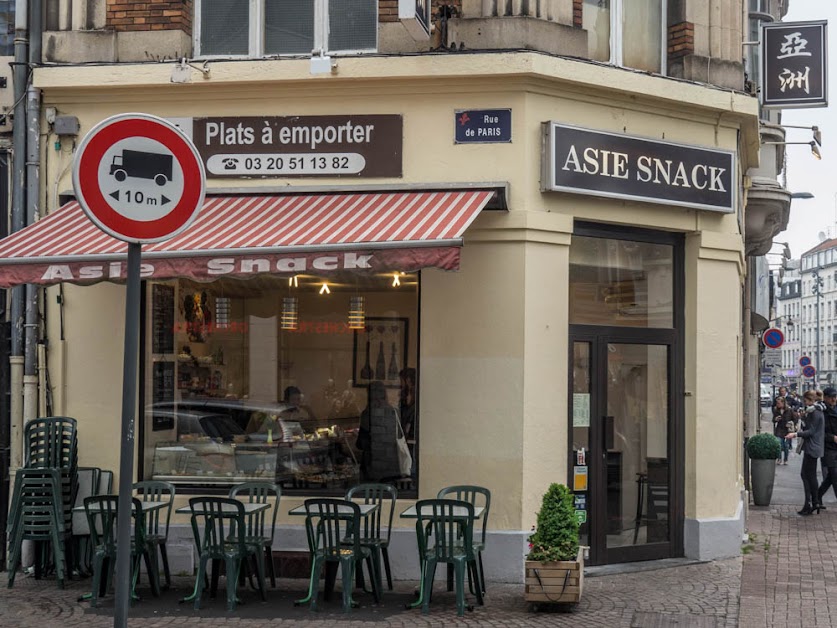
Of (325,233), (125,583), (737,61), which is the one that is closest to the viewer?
(125,583)

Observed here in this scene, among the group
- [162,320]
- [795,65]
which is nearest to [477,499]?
[162,320]

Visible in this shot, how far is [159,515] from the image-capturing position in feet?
34.0

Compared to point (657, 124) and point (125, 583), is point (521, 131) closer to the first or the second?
point (657, 124)

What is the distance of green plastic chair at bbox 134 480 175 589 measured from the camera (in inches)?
371

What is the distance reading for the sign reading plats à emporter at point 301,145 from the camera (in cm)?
1027

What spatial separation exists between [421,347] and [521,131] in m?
2.18

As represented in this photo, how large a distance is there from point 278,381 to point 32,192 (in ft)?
9.78

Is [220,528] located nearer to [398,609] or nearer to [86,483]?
[398,609]

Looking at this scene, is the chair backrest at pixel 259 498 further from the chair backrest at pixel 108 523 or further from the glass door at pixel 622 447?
the glass door at pixel 622 447

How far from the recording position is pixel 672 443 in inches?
440

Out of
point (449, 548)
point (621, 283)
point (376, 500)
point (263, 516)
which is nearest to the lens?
point (449, 548)

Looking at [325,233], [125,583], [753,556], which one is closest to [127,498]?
[125,583]

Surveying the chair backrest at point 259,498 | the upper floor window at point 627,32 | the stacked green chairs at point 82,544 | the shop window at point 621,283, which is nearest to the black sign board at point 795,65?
the upper floor window at point 627,32

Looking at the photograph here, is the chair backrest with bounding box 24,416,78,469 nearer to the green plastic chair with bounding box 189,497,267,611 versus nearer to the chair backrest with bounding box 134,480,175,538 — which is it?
the chair backrest with bounding box 134,480,175,538
